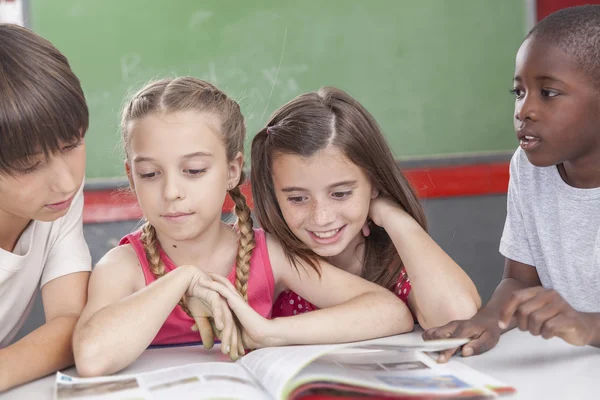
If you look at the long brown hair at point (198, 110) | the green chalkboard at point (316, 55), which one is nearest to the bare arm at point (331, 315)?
the long brown hair at point (198, 110)

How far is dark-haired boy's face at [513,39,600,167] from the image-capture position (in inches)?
Result: 39.7

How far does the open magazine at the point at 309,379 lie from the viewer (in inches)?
26.5

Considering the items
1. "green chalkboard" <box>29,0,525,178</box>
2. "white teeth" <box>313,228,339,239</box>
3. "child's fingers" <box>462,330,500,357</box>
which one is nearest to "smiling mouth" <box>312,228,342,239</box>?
"white teeth" <box>313,228,339,239</box>

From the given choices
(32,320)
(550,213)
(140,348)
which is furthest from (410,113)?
(140,348)

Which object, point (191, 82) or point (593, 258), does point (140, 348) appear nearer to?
point (191, 82)

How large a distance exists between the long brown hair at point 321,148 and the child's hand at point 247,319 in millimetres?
204

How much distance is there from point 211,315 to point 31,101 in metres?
0.36

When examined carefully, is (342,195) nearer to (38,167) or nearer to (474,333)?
(474,333)

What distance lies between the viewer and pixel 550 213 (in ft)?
3.82

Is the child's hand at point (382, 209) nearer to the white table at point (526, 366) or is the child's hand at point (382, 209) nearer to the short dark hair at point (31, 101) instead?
the white table at point (526, 366)

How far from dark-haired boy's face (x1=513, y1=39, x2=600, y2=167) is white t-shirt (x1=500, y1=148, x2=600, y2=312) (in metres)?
0.11

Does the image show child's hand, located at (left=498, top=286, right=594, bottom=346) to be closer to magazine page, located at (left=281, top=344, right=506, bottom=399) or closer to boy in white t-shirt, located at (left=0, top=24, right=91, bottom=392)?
magazine page, located at (left=281, top=344, right=506, bottom=399)

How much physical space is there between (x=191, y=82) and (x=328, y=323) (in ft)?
1.58

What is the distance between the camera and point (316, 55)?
2.26 meters
